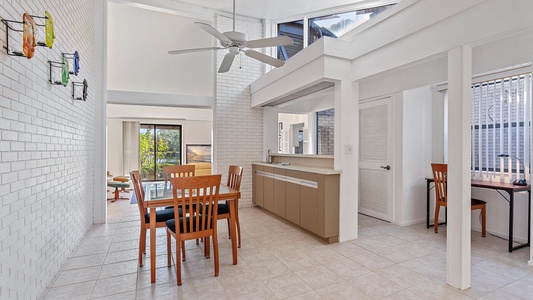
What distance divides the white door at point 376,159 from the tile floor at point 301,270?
0.83 m

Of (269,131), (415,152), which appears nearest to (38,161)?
(269,131)

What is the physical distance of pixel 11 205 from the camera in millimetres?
1735

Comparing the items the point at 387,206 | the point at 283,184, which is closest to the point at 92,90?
the point at 283,184

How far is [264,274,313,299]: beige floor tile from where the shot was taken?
7.29 feet

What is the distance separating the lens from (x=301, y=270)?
2.64 meters

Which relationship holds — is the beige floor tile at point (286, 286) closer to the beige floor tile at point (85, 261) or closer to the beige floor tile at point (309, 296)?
the beige floor tile at point (309, 296)

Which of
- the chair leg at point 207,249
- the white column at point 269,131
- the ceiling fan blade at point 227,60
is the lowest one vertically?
the chair leg at point 207,249

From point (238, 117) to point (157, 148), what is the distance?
524cm

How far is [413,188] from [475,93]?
1.64 m

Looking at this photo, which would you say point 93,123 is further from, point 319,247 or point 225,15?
point 319,247

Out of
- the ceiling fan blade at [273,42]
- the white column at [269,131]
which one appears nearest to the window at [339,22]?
the white column at [269,131]

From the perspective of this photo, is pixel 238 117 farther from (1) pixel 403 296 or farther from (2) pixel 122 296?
(1) pixel 403 296

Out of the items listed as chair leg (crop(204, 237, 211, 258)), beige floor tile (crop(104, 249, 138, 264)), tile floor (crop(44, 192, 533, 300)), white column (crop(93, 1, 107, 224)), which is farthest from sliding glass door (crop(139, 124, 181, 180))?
chair leg (crop(204, 237, 211, 258))

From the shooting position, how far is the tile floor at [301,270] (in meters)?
2.23
